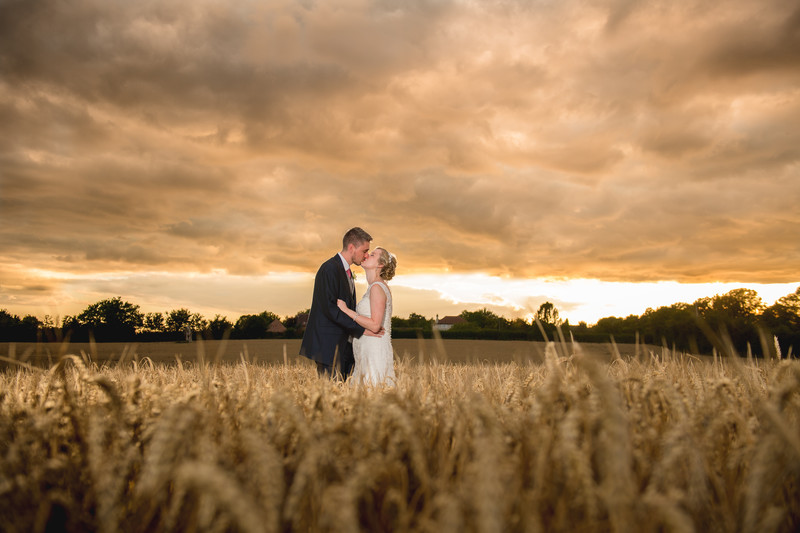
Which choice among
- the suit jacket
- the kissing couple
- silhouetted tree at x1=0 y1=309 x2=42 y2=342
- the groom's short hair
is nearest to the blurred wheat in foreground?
the kissing couple

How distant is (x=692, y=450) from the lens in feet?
5.60

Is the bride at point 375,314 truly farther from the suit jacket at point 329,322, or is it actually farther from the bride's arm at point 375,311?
the suit jacket at point 329,322

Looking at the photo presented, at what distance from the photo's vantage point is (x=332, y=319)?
8562mm

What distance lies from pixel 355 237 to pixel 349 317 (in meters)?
1.58

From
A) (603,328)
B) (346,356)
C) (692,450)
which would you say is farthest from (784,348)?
(603,328)

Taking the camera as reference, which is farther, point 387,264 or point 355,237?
point 355,237

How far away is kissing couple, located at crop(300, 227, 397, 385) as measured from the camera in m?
8.42

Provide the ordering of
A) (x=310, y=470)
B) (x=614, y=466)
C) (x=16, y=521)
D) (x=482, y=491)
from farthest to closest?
1. (x=16, y=521)
2. (x=310, y=470)
3. (x=614, y=466)
4. (x=482, y=491)

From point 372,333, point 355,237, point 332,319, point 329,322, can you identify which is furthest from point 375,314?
point 355,237

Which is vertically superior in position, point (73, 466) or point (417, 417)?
point (417, 417)

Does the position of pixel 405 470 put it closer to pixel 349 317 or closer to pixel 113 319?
pixel 349 317

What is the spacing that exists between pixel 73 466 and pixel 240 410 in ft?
2.78

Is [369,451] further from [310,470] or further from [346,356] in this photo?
[346,356]

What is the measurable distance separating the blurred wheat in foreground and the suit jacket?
5700mm
